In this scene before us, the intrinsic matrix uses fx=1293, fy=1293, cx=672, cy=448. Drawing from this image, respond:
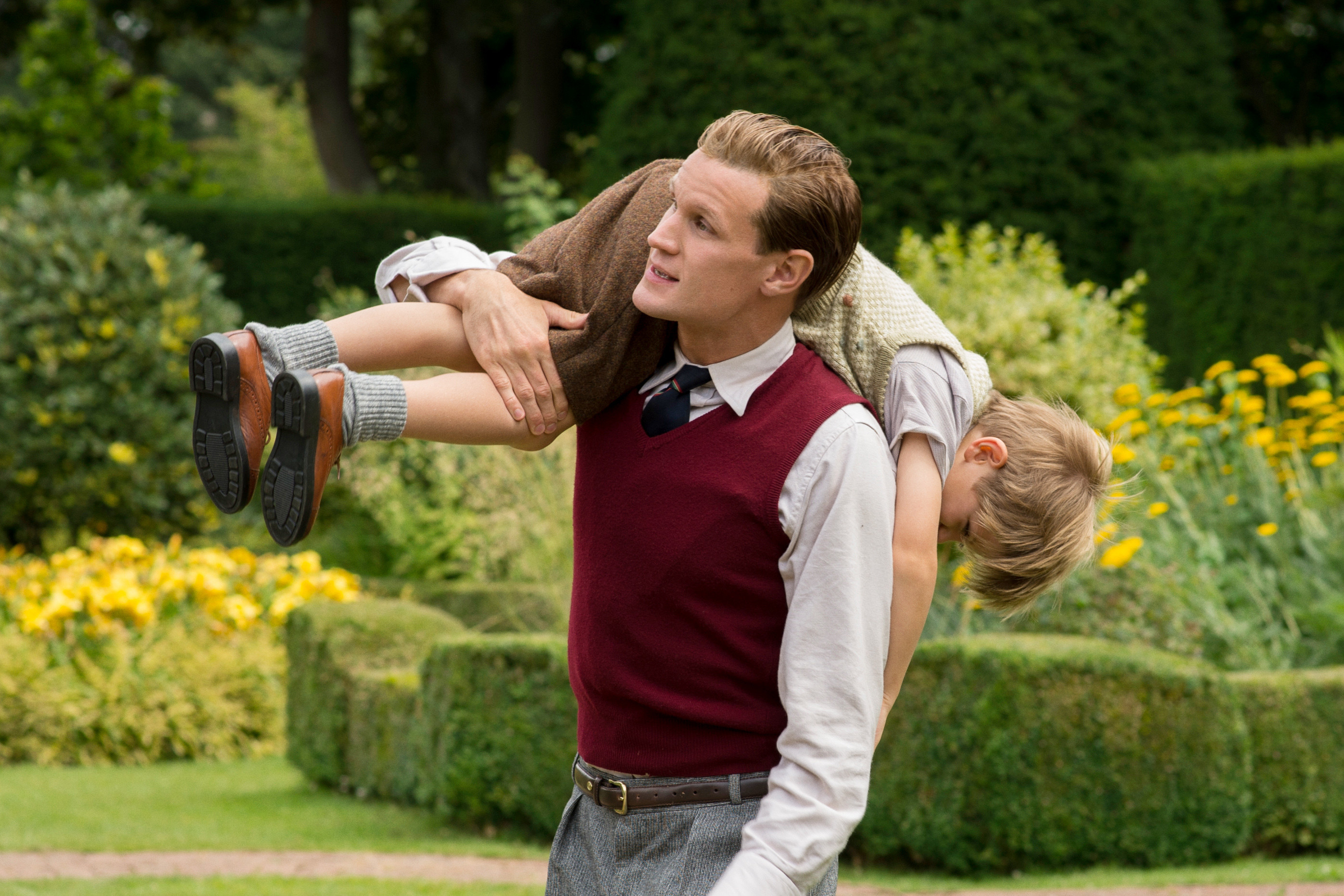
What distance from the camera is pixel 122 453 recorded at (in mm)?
8508

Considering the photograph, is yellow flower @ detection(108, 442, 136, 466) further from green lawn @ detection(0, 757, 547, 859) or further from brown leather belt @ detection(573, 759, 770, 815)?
brown leather belt @ detection(573, 759, 770, 815)

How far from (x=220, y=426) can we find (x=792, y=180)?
2.98ft

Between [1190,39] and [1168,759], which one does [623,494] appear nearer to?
[1168,759]

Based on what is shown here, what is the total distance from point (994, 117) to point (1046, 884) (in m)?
6.35

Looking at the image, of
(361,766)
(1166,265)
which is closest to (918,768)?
(361,766)

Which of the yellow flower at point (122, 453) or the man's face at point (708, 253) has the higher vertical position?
the man's face at point (708, 253)

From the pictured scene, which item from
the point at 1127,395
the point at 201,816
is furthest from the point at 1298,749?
the point at 201,816

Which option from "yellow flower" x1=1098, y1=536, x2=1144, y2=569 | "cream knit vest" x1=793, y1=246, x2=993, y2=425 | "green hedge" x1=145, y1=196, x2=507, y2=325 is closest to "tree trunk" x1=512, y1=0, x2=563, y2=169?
Result: "green hedge" x1=145, y1=196, x2=507, y2=325

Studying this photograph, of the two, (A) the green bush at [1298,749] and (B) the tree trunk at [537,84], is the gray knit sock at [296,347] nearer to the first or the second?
(A) the green bush at [1298,749]

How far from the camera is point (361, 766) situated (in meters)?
6.06

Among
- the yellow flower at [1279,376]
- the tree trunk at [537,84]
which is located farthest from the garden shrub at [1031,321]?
the tree trunk at [537,84]

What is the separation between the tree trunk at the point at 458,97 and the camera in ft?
46.7

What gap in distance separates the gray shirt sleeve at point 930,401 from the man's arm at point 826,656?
14 cm

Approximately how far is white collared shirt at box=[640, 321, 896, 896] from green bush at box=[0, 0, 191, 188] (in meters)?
13.2
